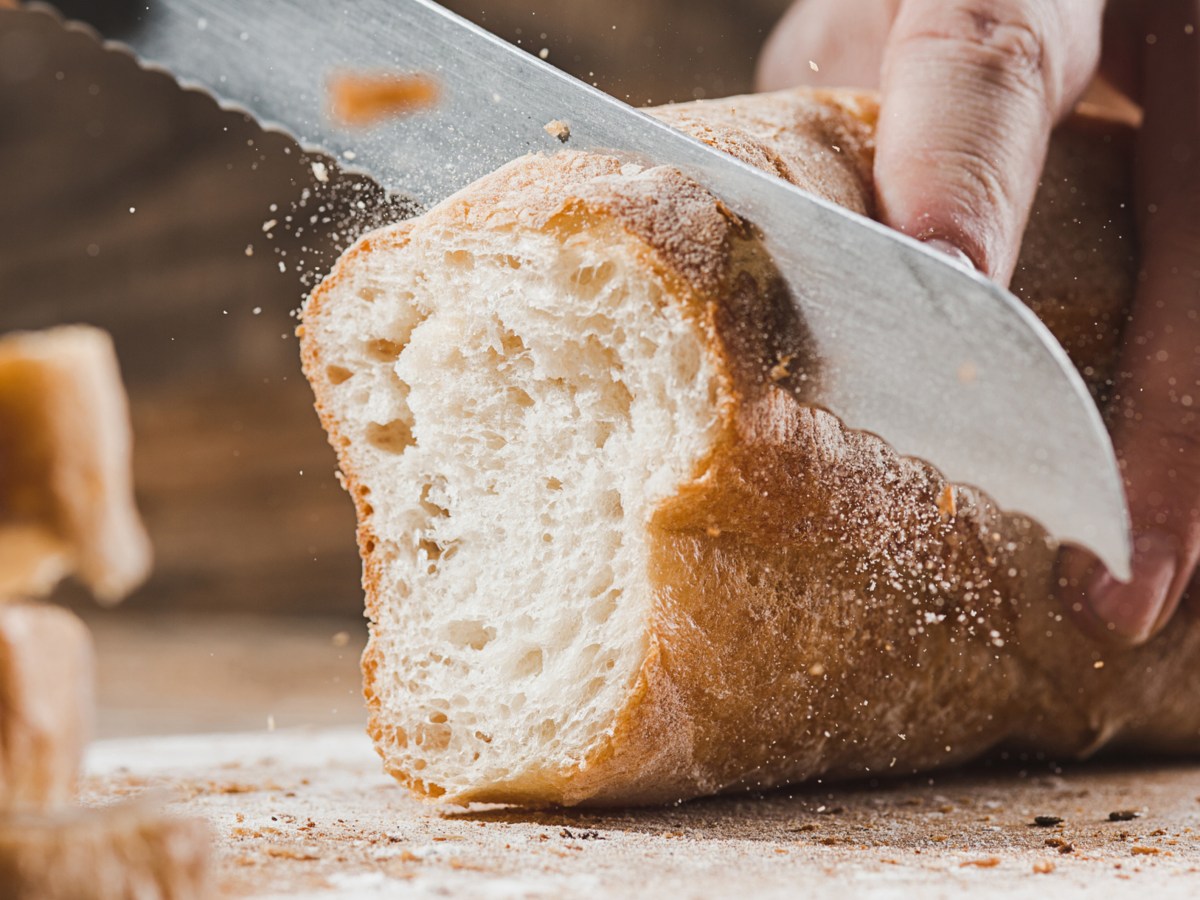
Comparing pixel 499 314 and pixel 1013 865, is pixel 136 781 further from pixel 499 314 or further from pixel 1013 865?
pixel 1013 865

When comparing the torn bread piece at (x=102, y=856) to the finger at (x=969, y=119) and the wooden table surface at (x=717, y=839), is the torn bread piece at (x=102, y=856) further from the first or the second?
the finger at (x=969, y=119)

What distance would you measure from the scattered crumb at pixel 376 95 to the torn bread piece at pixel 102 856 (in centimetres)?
117

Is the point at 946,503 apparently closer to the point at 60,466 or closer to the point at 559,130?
the point at 559,130

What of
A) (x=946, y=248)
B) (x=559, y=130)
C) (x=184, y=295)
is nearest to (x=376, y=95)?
(x=559, y=130)

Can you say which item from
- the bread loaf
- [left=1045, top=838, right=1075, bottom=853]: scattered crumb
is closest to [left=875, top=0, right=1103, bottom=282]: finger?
the bread loaf

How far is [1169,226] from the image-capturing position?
7.69ft

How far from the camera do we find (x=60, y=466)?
116 centimetres

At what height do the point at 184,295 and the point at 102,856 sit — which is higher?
the point at 184,295

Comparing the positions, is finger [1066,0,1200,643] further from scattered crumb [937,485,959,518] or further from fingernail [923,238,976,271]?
fingernail [923,238,976,271]

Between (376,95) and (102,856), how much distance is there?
1.25 meters

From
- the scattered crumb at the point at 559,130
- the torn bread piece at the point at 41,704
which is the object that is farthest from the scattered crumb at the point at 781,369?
the torn bread piece at the point at 41,704

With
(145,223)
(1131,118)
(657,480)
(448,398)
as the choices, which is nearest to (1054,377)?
(657,480)

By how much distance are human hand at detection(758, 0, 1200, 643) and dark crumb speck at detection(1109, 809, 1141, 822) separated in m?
0.33

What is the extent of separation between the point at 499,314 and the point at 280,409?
3657mm
